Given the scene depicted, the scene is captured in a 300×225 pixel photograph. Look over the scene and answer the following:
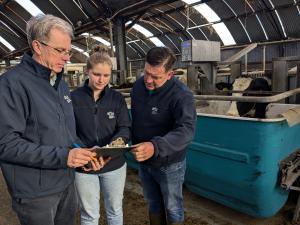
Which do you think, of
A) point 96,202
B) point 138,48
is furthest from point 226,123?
point 138,48

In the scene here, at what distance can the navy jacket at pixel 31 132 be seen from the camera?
1327mm

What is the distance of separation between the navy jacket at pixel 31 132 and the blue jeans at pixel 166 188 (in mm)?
698

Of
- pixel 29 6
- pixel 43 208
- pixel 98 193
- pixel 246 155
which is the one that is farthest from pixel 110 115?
pixel 29 6

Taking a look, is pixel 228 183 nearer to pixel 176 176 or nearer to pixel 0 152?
pixel 176 176

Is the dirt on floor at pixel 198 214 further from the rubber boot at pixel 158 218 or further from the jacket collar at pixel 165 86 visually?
the jacket collar at pixel 165 86

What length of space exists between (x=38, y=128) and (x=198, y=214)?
2081mm

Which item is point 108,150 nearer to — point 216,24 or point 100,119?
point 100,119

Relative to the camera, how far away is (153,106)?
1903 millimetres

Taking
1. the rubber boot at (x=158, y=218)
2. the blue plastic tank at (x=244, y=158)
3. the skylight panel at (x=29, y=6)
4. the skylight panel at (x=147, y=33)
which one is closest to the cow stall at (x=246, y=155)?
the blue plastic tank at (x=244, y=158)

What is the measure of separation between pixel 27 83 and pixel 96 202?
0.95 metres

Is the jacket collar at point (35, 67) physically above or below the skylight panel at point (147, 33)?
below

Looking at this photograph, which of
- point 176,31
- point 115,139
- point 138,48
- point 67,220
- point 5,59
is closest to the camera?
point 67,220

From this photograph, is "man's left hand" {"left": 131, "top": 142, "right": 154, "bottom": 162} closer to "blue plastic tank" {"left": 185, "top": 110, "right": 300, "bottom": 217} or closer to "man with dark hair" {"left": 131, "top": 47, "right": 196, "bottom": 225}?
"man with dark hair" {"left": 131, "top": 47, "right": 196, "bottom": 225}

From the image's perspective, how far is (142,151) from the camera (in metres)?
1.63
